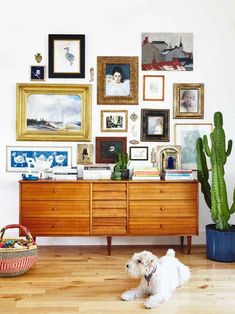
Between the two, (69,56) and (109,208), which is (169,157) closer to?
(109,208)

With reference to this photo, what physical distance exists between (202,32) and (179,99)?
2.65 feet

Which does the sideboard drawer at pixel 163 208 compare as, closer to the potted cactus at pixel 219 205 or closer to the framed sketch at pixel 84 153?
the potted cactus at pixel 219 205

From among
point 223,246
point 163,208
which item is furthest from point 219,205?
point 163,208

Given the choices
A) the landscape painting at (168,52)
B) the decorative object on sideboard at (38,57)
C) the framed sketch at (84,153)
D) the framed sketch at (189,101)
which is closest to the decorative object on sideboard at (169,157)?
the framed sketch at (189,101)

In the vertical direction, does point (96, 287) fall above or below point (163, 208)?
below

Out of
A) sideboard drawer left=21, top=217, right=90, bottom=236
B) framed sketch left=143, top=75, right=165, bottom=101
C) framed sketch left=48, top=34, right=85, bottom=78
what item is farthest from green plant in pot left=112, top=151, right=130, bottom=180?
framed sketch left=48, top=34, right=85, bottom=78

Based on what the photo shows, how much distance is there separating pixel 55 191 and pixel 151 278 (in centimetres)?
162

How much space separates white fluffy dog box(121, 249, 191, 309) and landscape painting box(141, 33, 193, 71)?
94.3 inches

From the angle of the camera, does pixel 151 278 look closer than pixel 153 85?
Yes

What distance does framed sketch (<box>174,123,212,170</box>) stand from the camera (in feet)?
15.7

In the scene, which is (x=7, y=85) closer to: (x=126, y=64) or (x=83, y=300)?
(x=126, y=64)

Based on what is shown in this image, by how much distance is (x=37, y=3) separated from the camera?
470cm

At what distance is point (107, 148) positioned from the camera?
477 centimetres

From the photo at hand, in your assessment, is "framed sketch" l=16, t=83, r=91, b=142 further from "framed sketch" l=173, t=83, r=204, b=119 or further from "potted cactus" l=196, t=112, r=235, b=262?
"potted cactus" l=196, t=112, r=235, b=262
